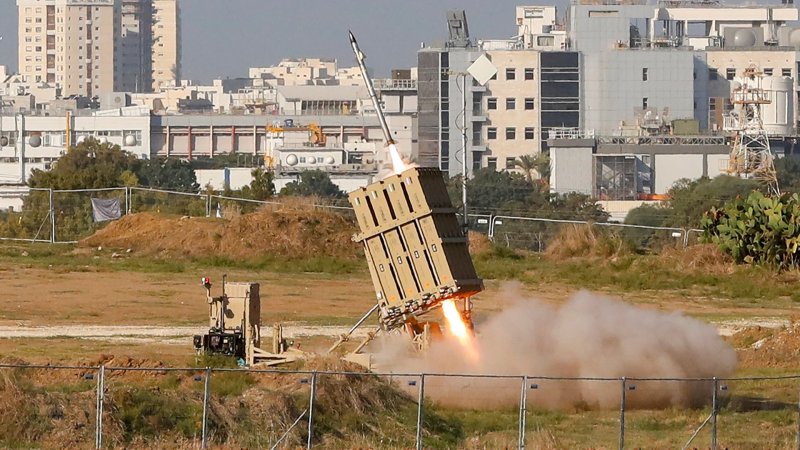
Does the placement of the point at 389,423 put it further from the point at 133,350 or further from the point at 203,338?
the point at 133,350

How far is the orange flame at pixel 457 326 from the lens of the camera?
33.1 m

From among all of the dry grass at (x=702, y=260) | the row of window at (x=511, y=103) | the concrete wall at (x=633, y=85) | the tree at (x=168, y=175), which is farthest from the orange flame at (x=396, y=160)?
the row of window at (x=511, y=103)

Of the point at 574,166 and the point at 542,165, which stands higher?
the point at 542,165

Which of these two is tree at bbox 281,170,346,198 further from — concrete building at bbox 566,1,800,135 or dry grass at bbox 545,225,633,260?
dry grass at bbox 545,225,633,260

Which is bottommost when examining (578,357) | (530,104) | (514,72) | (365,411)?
(365,411)

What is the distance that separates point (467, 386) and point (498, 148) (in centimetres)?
16403

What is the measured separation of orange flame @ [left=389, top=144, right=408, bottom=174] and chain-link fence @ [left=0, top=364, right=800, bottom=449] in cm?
497

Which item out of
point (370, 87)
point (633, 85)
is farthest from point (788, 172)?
point (370, 87)

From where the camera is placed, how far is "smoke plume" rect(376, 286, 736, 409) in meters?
31.3

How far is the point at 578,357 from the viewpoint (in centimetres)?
3197

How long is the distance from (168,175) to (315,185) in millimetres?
14147

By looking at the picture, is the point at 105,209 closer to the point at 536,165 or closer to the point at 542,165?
the point at 542,165

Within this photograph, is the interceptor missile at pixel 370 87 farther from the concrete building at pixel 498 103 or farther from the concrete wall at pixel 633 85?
the concrete wall at pixel 633 85

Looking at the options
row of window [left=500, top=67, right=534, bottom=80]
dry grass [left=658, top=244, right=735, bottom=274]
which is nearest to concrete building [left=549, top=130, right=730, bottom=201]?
row of window [left=500, top=67, right=534, bottom=80]
